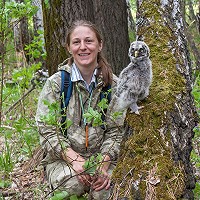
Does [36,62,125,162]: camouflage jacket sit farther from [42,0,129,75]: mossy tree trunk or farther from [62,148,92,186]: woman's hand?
[42,0,129,75]: mossy tree trunk

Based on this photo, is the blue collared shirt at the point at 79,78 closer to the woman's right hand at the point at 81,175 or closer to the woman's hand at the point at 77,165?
the woman's hand at the point at 77,165

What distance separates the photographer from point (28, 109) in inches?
328

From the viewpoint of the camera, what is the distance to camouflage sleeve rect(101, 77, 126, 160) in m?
4.50

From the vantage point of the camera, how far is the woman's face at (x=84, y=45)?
473cm

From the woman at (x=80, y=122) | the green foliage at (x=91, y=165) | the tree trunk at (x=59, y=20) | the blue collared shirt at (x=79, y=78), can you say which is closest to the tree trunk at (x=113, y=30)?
the tree trunk at (x=59, y=20)

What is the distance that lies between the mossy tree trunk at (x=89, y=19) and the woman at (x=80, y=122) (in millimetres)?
1329

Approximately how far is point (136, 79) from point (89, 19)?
2.53 metres

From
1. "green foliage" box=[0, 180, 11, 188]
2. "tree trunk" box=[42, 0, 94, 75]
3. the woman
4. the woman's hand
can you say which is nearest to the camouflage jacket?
the woman

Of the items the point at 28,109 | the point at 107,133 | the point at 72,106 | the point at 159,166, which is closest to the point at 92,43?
the point at 72,106

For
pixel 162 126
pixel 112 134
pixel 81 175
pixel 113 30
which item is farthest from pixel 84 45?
pixel 113 30

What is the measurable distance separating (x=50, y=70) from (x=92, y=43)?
1.77 m

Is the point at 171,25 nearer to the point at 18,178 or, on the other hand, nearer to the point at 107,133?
the point at 107,133

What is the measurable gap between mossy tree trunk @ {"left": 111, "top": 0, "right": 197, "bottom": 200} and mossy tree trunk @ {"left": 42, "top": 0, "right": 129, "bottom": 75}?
1631 mm

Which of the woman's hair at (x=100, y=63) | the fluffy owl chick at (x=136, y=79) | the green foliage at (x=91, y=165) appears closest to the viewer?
the green foliage at (x=91, y=165)
